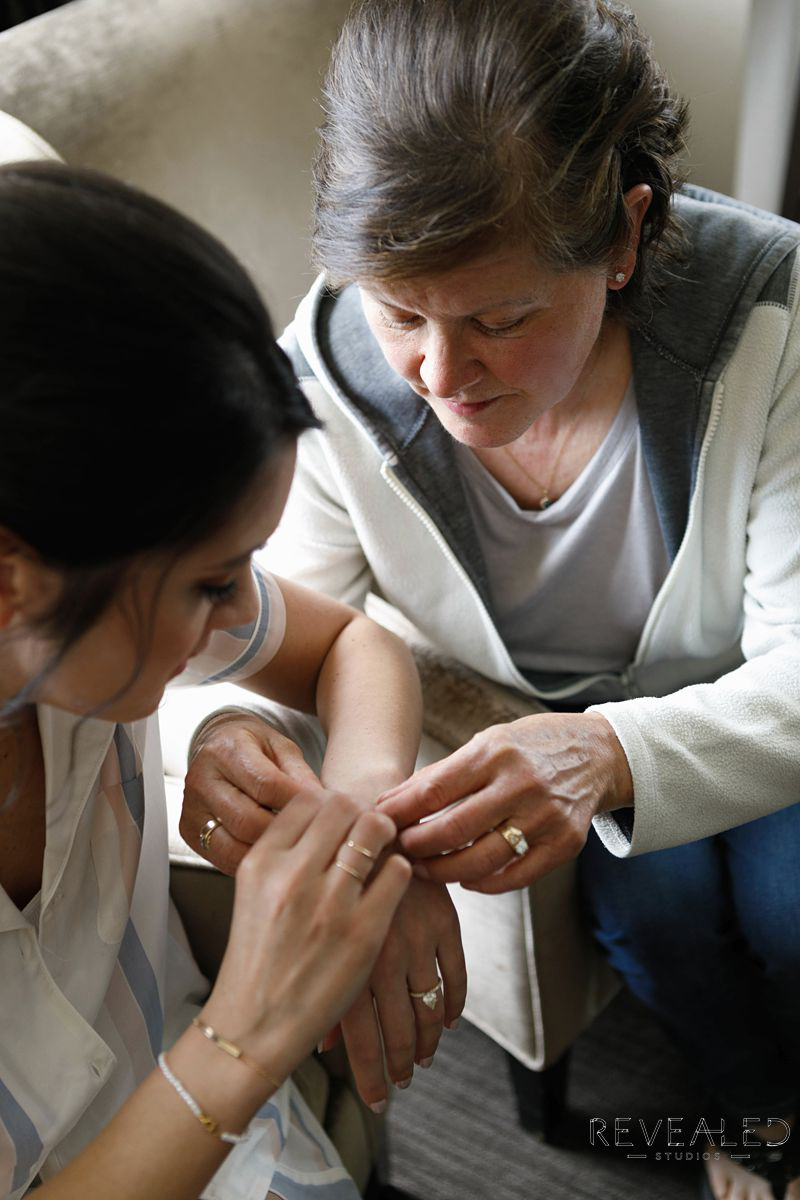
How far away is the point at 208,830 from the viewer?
101 cm

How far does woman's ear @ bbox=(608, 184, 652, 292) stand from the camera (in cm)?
103

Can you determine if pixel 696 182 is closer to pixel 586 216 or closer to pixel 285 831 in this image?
pixel 586 216

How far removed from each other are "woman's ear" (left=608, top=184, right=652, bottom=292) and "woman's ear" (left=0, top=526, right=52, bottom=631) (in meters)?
0.60

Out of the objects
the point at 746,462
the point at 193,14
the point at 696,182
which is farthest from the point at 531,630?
the point at 696,182

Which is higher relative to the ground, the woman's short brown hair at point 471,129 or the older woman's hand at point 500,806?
the woman's short brown hair at point 471,129

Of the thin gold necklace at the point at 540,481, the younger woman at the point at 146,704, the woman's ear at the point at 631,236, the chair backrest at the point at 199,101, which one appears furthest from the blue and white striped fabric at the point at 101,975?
the chair backrest at the point at 199,101

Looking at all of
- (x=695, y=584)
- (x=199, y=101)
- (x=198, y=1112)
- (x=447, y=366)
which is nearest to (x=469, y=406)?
(x=447, y=366)

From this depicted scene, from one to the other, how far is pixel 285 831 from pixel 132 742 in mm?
187

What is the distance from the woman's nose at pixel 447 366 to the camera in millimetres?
985

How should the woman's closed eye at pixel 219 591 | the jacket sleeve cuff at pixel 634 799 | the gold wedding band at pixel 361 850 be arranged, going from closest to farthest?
the woman's closed eye at pixel 219 591, the gold wedding band at pixel 361 850, the jacket sleeve cuff at pixel 634 799

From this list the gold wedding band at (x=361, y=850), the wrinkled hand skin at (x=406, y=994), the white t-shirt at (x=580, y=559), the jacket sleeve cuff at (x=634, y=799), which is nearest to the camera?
the gold wedding band at (x=361, y=850)

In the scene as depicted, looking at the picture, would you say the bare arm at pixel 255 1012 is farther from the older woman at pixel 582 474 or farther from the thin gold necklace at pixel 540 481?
the thin gold necklace at pixel 540 481

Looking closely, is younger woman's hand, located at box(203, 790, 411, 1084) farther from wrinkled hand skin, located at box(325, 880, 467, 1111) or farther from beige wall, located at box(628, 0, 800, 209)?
beige wall, located at box(628, 0, 800, 209)

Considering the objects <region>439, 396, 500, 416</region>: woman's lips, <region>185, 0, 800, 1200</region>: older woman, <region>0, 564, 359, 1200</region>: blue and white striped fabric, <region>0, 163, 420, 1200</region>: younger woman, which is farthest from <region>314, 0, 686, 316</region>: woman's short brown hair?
<region>0, 564, 359, 1200</region>: blue and white striped fabric
